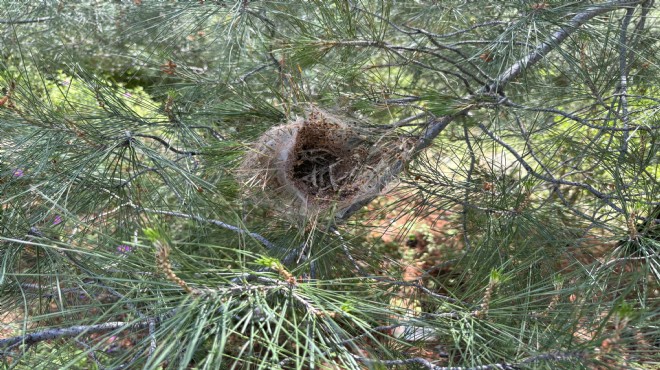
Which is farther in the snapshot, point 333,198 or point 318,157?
point 318,157

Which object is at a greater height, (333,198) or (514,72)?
(514,72)

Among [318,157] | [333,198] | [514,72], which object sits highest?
[514,72]

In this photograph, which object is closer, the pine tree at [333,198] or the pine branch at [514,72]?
the pine tree at [333,198]

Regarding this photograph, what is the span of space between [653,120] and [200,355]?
107 cm

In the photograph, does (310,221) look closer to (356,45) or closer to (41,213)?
(356,45)

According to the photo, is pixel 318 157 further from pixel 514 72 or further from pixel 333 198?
pixel 514 72

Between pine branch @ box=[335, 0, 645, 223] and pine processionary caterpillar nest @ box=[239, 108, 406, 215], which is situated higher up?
pine branch @ box=[335, 0, 645, 223]

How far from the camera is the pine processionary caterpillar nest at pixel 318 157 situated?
1113mm

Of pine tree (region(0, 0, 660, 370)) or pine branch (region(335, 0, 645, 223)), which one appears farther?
pine branch (region(335, 0, 645, 223))

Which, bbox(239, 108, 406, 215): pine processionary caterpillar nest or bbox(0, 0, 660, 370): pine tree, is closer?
bbox(0, 0, 660, 370): pine tree

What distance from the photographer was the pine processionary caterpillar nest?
3.65 feet

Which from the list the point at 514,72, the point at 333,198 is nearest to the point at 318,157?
the point at 333,198

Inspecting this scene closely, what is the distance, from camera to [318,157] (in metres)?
1.29

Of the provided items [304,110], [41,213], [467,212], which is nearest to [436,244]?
[467,212]
